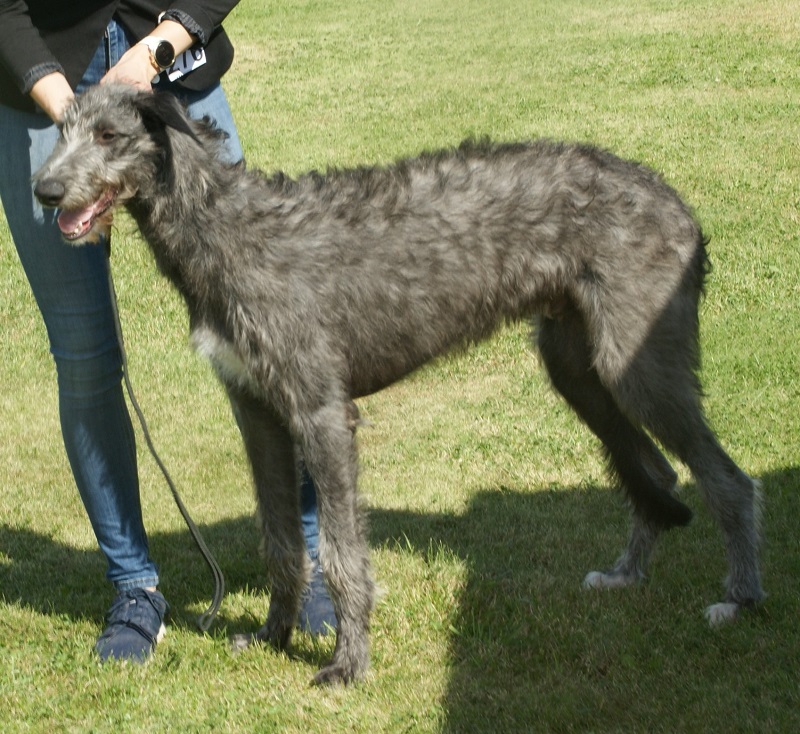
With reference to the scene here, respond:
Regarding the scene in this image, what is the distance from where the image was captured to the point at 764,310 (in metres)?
8.16

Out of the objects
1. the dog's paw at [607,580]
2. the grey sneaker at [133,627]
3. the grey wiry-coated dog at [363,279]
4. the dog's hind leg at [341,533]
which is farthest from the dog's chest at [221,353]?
the dog's paw at [607,580]

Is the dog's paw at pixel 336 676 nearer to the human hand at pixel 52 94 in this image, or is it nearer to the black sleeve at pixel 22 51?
the human hand at pixel 52 94

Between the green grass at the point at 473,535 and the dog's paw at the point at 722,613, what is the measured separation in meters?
0.05

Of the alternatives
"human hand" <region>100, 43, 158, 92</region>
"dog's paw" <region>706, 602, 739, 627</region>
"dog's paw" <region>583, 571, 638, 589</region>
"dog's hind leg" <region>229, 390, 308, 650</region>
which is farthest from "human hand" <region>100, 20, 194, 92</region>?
"dog's paw" <region>706, 602, 739, 627</region>

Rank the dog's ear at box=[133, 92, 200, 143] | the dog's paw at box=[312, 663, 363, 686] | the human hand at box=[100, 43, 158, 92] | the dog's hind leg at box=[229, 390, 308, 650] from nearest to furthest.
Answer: the dog's ear at box=[133, 92, 200, 143]
the human hand at box=[100, 43, 158, 92]
the dog's paw at box=[312, 663, 363, 686]
the dog's hind leg at box=[229, 390, 308, 650]

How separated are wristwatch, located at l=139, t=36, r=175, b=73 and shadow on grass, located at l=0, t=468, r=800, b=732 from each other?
2301 millimetres

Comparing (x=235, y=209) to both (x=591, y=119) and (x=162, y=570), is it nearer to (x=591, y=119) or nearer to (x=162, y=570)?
(x=162, y=570)

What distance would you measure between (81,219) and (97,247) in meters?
0.57

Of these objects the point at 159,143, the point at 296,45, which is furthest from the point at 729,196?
the point at 296,45

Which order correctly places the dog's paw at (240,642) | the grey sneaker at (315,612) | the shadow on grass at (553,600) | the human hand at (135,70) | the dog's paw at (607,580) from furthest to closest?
1. the dog's paw at (607,580)
2. the grey sneaker at (315,612)
3. the dog's paw at (240,642)
4. the shadow on grass at (553,600)
5. the human hand at (135,70)

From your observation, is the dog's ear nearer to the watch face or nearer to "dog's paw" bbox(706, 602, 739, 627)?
the watch face

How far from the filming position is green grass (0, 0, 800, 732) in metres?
4.25

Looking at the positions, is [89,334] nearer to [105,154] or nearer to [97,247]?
[97,247]

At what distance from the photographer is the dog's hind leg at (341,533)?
424cm
